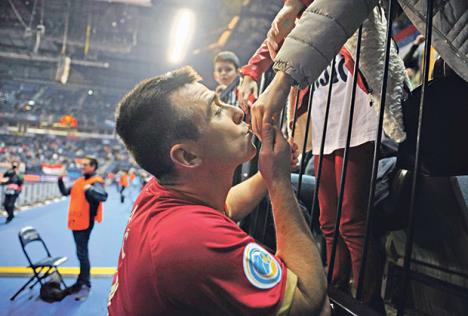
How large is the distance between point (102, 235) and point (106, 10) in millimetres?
8346

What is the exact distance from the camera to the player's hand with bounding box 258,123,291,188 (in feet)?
3.37

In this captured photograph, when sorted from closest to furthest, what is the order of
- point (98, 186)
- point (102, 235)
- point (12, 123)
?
point (98, 186), point (102, 235), point (12, 123)

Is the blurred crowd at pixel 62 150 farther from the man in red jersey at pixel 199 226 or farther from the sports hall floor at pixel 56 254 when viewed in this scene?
the man in red jersey at pixel 199 226

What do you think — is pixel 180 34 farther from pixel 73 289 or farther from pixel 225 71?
pixel 73 289

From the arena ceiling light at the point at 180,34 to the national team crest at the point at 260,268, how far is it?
314 inches

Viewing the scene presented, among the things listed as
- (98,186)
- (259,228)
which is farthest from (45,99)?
(259,228)

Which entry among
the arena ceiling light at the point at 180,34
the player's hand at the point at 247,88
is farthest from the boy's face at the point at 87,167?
the arena ceiling light at the point at 180,34

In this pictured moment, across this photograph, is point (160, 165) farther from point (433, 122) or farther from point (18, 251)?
point (18, 251)

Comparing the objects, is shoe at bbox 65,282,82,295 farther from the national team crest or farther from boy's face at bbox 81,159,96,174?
the national team crest

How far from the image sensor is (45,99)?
109ft

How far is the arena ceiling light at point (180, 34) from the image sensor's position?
8.49 metres

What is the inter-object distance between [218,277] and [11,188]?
35.4ft

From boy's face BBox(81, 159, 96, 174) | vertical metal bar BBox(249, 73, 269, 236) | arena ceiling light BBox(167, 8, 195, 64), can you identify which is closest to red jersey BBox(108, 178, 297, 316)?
vertical metal bar BBox(249, 73, 269, 236)

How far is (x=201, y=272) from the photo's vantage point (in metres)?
0.82
